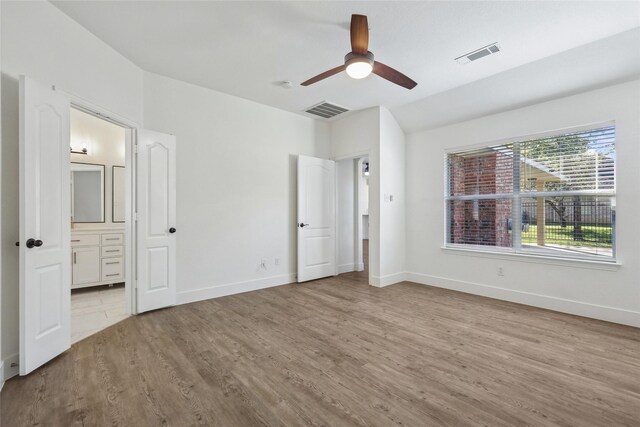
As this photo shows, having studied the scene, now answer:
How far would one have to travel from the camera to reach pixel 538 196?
12.5ft

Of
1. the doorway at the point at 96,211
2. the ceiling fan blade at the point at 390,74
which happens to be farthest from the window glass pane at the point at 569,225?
the doorway at the point at 96,211

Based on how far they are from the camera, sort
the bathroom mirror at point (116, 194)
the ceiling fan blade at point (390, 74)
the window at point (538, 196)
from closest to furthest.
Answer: the ceiling fan blade at point (390, 74) → the window at point (538, 196) → the bathroom mirror at point (116, 194)

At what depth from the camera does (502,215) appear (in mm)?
4184

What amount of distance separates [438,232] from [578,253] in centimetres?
172

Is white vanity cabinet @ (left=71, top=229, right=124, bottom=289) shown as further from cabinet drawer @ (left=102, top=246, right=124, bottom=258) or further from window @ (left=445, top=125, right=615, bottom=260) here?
window @ (left=445, top=125, right=615, bottom=260)

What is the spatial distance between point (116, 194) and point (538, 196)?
252 inches

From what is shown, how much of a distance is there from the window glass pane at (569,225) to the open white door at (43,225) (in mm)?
5178

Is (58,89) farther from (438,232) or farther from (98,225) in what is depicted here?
(438,232)

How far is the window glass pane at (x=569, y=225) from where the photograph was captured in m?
3.31

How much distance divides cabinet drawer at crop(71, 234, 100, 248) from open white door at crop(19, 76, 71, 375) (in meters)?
2.33

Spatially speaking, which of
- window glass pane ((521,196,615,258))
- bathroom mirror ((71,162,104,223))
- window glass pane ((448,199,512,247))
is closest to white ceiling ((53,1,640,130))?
window glass pane ((521,196,615,258))

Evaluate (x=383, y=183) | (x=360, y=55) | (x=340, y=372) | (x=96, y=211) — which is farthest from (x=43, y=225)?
(x=383, y=183)

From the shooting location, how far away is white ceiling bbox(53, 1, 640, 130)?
2.41 m

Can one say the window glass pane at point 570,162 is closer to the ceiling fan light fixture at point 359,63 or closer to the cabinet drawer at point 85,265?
the ceiling fan light fixture at point 359,63
